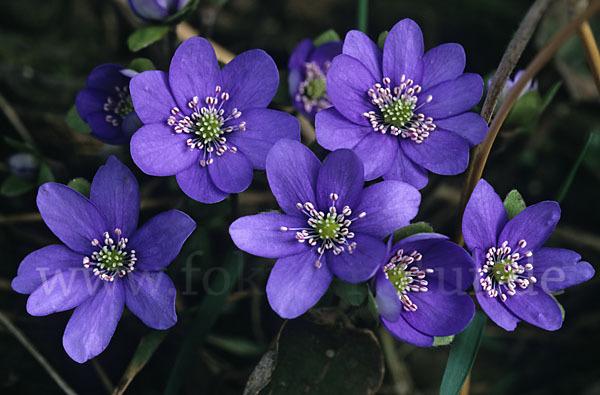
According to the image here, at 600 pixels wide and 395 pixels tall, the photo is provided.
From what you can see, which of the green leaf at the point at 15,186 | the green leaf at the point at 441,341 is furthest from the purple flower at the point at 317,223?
the green leaf at the point at 15,186

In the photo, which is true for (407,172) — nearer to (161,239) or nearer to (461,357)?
(461,357)

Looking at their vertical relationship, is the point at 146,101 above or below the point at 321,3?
above

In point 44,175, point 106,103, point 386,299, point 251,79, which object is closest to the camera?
point 386,299

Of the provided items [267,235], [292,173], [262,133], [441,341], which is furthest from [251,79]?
[441,341]

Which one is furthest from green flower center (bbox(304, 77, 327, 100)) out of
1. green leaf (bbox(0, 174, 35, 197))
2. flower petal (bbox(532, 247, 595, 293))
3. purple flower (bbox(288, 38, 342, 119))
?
green leaf (bbox(0, 174, 35, 197))

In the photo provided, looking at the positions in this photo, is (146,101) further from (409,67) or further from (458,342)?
(458,342)

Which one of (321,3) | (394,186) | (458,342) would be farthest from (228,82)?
(321,3)

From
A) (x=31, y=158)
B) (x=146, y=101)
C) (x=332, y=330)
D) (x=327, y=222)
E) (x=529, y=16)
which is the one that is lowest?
(x=332, y=330)

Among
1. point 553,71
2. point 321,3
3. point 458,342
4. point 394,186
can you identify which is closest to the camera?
point 394,186
